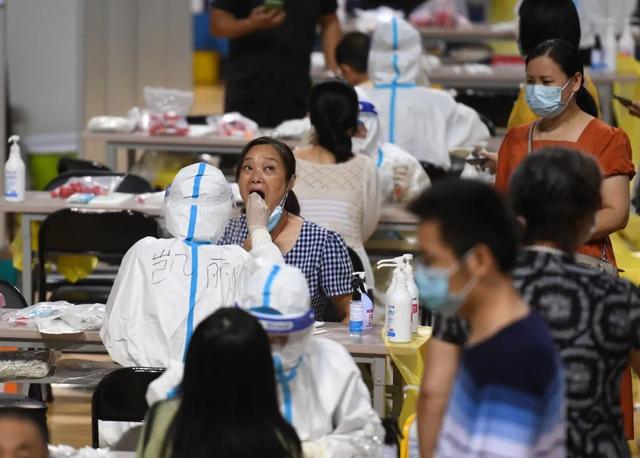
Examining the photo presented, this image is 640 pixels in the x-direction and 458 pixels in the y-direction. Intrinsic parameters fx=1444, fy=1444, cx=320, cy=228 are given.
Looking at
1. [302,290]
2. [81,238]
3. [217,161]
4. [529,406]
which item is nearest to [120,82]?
[217,161]

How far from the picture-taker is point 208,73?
18.4m

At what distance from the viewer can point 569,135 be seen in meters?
4.52

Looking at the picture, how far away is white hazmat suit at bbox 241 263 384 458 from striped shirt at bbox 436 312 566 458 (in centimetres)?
69

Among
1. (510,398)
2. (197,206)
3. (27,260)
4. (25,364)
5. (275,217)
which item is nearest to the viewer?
(510,398)

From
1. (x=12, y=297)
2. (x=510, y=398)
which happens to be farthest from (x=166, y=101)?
(x=510, y=398)

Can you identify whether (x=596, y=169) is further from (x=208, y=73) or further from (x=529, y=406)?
(x=208, y=73)

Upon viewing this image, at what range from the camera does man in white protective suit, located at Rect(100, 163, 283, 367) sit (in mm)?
4113

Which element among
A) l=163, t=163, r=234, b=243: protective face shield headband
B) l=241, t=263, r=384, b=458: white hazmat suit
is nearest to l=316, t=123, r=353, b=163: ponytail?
l=163, t=163, r=234, b=243: protective face shield headband

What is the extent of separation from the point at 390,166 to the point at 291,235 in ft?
6.20

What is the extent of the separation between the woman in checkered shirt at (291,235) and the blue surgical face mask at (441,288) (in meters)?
2.13

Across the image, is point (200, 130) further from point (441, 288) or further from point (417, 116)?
point (441, 288)

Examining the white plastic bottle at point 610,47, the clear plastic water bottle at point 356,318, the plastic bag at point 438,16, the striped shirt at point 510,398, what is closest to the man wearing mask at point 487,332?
the striped shirt at point 510,398

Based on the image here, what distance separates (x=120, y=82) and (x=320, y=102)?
4.76 meters

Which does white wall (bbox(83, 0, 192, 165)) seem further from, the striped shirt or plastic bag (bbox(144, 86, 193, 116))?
the striped shirt
